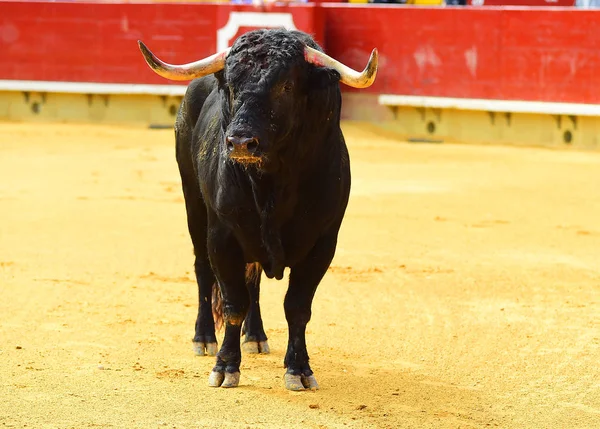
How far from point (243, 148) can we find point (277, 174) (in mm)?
405

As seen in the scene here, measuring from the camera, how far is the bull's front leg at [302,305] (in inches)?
171

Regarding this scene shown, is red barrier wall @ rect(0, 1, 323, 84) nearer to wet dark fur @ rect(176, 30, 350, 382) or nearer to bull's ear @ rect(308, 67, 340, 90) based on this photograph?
wet dark fur @ rect(176, 30, 350, 382)

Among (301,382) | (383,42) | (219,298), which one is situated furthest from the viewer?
(383,42)

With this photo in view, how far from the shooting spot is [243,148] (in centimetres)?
382

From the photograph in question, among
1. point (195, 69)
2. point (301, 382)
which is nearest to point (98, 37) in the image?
point (195, 69)

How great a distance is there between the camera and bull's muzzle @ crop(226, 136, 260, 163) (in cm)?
382

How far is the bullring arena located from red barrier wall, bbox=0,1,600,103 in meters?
1.39

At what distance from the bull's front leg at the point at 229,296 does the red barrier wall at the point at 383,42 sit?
8.93 meters

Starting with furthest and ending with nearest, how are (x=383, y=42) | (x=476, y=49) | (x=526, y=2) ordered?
(x=526, y=2)
(x=383, y=42)
(x=476, y=49)

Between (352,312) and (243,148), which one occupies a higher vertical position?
(243,148)

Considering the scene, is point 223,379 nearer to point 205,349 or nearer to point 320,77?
point 205,349

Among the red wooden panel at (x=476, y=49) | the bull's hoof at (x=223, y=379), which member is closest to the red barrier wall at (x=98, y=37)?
the red wooden panel at (x=476, y=49)

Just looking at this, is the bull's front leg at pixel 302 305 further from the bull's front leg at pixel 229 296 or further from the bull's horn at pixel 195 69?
the bull's horn at pixel 195 69

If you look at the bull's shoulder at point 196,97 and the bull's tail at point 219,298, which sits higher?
the bull's shoulder at point 196,97
